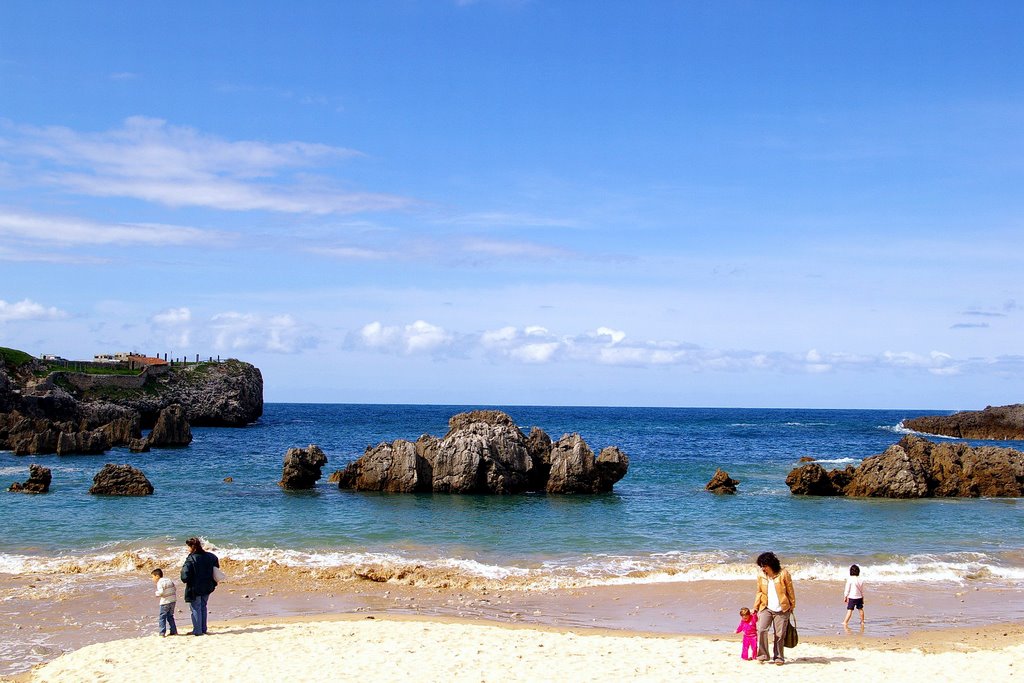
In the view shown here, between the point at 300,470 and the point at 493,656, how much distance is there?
91.8ft

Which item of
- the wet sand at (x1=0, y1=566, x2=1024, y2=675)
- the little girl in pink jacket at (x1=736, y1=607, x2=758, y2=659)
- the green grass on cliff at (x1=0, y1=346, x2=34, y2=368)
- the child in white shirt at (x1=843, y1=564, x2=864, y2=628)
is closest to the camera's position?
the little girl in pink jacket at (x1=736, y1=607, x2=758, y2=659)

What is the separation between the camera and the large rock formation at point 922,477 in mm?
40844

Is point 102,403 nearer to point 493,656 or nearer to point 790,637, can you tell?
point 493,656

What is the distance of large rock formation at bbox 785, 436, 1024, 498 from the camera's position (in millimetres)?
40844

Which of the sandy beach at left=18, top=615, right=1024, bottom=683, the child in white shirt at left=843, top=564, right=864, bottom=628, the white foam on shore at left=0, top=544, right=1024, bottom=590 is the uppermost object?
the child in white shirt at left=843, top=564, right=864, bottom=628

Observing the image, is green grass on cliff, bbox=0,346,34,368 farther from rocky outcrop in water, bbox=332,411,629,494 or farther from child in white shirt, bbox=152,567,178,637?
child in white shirt, bbox=152,567,178,637

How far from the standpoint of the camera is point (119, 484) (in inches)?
1534

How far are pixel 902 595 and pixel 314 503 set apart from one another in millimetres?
24355

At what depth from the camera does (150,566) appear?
81.2 ft

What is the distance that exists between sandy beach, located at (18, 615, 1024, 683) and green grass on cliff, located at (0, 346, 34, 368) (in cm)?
7906

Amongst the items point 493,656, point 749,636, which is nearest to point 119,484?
point 493,656

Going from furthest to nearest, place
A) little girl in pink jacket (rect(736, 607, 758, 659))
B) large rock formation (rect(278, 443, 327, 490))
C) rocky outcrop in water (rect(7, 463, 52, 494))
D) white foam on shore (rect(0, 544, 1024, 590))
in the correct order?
large rock formation (rect(278, 443, 327, 490)) < rocky outcrop in water (rect(7, 463, 52, 494)) < white foam on shore (rect(0, 544, 1024, 590)) < little girl in pink jacket (rect(736, 607, 758, 659))

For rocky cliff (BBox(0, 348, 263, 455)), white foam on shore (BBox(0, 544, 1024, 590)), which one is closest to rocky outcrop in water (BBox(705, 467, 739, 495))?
white foam on shore (BBox(0, 544, 1024, 590))

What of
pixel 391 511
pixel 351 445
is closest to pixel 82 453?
pixel 351 445
